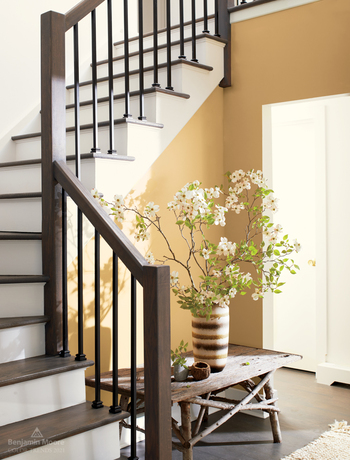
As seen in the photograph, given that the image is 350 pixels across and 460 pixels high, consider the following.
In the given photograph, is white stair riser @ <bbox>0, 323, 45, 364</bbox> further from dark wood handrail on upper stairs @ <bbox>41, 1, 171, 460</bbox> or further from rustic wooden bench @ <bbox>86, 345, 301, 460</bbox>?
rustic wooden bench @ <bbox>86, 345, 301, 460</bbox>

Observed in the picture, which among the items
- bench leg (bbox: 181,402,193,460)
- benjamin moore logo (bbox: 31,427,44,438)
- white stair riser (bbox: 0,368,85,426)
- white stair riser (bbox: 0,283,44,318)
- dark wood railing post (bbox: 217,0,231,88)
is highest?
dark wood railing post (bbox: 217,0,231,88)

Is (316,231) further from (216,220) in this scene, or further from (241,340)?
(216,220)

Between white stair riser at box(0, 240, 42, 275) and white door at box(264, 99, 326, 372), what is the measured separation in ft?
8.19

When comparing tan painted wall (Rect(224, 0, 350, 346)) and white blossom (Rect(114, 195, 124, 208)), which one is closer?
white blossom (Rect(114, 195, 124, 208))

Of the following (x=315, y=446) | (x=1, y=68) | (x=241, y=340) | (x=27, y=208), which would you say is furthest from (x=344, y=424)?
(x=1, y=68)

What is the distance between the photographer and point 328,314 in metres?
4.15

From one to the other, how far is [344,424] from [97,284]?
1999 millimetres

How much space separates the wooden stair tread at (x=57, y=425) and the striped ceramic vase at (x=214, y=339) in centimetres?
75

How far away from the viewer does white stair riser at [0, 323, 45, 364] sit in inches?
79.5

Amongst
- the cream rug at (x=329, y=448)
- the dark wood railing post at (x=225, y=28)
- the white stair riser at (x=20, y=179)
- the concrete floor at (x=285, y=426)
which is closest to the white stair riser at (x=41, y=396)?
the concrete floor at (x=285, y=426)

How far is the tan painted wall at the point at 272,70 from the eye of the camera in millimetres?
2909

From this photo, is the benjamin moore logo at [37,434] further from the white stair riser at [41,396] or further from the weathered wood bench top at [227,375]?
the weathered wood bench top at [227,375]

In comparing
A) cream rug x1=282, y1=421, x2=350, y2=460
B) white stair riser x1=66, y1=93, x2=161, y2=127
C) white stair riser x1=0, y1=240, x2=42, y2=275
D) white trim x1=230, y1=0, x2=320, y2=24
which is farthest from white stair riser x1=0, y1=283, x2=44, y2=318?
white trim x1=230, y1=0, x2=320, y2=24

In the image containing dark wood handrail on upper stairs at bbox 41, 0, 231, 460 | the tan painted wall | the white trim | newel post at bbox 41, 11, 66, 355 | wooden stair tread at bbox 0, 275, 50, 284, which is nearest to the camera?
dark wood handrail on upper stairs at bbox 41, 0, 231, 460
